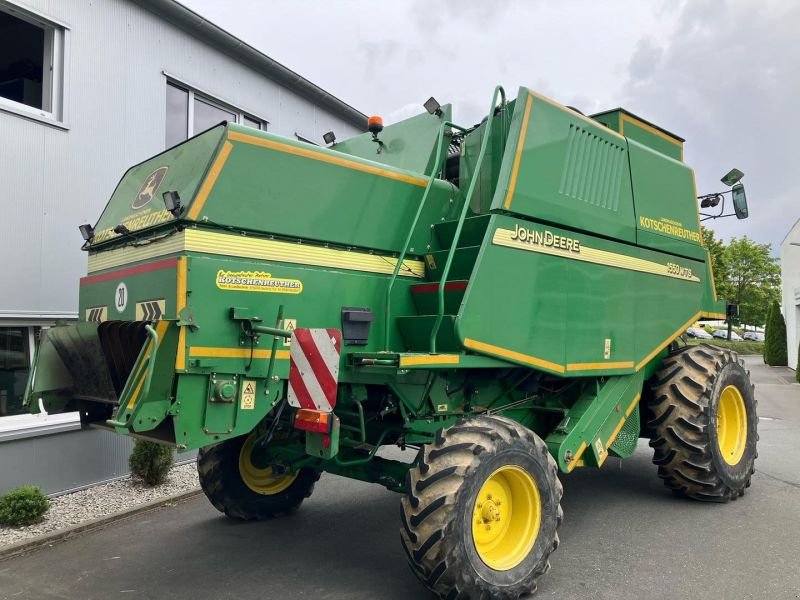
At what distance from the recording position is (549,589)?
4309 mm

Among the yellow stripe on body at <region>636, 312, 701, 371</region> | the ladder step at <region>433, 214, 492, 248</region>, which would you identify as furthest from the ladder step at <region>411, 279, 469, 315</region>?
the yellow stripe on body at <region>636, 312, 701, 371</region>

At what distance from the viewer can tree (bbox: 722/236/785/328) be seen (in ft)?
139

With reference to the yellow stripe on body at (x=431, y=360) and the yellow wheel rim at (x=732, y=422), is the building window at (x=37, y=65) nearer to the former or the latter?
the yellow stripe on body at (x=431, y=360)

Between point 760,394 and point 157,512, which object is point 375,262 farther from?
point 760,394

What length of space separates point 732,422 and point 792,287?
21.2m

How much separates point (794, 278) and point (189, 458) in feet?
79.1

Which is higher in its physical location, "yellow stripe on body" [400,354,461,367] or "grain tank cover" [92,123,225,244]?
"grain tank cover" [92,123,225,244]

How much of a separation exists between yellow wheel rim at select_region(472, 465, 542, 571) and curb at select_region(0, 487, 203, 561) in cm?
360

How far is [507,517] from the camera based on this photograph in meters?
4.39

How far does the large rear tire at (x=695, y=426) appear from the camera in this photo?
6.02 metres

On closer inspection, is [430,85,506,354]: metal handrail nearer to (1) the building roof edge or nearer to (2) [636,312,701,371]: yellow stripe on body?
(2) [636,312,701,371]: yellow stripe on body

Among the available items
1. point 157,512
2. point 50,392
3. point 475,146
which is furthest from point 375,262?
point 157,512

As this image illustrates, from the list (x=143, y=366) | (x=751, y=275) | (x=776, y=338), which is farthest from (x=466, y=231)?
(x=751, y=275)

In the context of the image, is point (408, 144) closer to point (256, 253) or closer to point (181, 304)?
point (256, 253)
